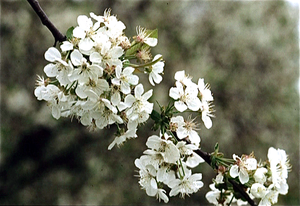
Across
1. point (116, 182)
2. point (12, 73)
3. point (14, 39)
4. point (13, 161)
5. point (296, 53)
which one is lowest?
point (296, 53)

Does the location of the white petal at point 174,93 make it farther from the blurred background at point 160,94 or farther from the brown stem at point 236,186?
the blurred background at point 160,94

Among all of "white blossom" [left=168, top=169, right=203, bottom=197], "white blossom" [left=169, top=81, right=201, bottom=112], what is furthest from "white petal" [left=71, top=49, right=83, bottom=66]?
"white blossom" [left=168, top=169, right=203, bottom=197]

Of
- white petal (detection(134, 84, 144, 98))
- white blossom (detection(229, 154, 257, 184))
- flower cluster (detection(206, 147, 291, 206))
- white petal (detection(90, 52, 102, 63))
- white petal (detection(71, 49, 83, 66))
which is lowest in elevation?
flower cluster (detection(206, 147, 291, 206))

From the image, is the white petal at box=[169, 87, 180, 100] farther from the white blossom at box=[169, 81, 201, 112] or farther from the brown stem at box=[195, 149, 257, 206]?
the brown stem at box=[195, 149, 257, 206]

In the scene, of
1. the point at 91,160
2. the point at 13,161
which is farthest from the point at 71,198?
the point at 13,161

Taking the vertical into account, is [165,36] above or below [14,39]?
below

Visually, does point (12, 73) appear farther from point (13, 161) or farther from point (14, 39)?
point (13, 161)

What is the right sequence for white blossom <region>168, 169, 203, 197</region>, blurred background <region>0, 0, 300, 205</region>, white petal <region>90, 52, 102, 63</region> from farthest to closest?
blurred background <region>0, 0, 300, 205</region>, white blossom <region>168, 169, 203, 197</region>, white petal <region>90, 52, 102, 63</region>
